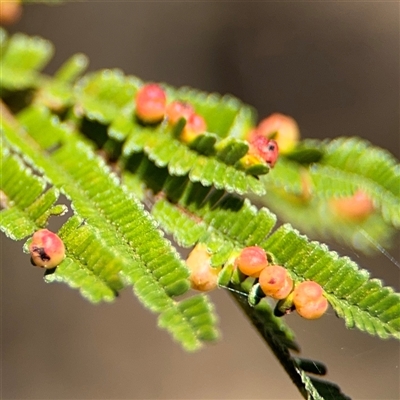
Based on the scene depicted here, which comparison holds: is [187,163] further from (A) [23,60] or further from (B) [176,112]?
(A) [23,60]

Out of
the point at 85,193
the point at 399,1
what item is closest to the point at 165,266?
the point at 85,193

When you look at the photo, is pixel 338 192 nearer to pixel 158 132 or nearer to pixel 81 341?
pixel 158 132

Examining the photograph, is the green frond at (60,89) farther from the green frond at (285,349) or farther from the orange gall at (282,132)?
the green frond at (285,349)

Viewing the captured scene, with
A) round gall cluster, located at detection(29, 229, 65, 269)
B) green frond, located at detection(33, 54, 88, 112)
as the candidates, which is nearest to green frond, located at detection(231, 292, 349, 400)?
round gall cluster, located at detection(29, 229, 65, 269)

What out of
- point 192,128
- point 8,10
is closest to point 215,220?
point 192,128

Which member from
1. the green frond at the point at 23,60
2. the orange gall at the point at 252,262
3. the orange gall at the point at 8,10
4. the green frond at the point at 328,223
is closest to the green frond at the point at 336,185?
the green frond at the point at 328,223
